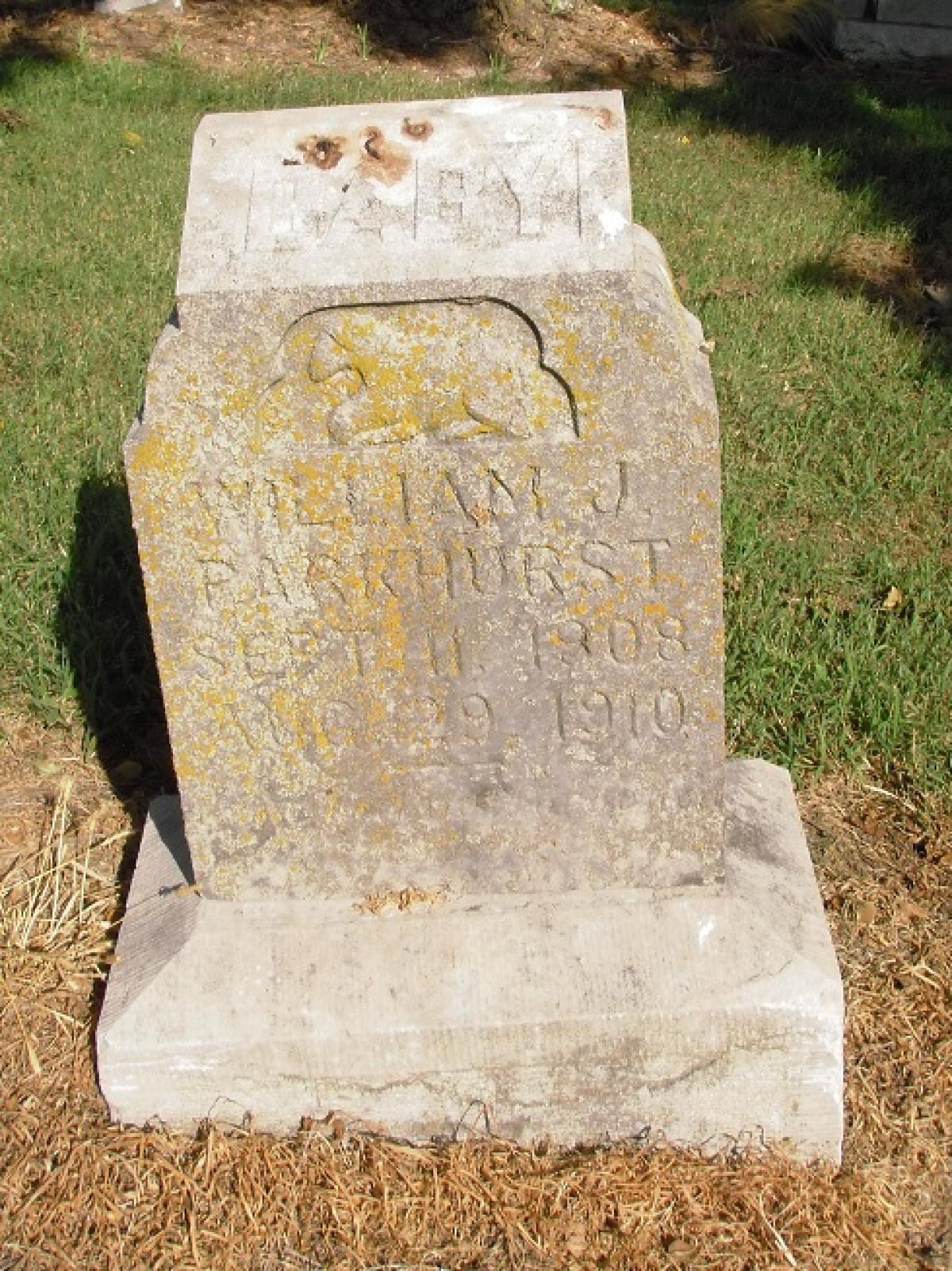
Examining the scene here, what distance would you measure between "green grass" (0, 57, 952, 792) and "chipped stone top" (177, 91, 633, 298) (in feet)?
5.50

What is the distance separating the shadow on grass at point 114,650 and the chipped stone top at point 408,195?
168 cm

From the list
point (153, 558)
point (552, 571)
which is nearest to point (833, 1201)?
point (552, 571)

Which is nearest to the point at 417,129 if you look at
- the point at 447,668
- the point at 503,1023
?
the point at 447,668

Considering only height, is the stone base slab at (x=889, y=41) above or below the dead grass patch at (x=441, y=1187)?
below

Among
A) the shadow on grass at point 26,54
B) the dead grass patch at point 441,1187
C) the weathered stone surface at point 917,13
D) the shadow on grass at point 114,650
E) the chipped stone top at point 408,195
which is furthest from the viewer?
the weathered stone surface at point 917,13

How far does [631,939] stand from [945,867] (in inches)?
39.3

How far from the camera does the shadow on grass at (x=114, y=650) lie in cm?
369

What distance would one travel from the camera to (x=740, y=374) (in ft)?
17.4

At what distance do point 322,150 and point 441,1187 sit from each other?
1782 millimetres

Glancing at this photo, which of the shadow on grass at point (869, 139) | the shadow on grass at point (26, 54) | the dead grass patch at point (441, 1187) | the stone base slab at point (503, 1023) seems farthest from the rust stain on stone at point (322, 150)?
the shadow on grass at point (26, 54)

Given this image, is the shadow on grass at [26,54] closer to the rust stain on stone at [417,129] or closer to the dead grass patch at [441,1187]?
the rust stain on stone at [417,129]

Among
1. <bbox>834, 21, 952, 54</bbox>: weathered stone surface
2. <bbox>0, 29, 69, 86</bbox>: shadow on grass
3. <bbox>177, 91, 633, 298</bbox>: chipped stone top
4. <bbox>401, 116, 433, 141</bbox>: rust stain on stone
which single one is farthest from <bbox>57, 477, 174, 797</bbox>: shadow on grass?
<bbox>834, 21, 952, 54</bbox>: weathered stone surface

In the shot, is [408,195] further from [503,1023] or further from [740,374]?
[740,374]

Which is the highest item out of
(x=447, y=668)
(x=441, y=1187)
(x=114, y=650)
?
(x=447, y=668)
